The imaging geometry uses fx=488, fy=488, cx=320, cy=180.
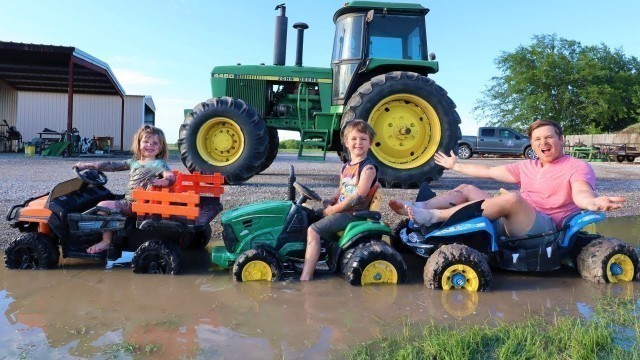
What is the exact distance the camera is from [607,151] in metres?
22.4

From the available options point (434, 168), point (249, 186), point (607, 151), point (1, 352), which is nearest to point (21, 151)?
point (249, 186)

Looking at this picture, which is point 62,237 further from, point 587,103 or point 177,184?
point 587,103

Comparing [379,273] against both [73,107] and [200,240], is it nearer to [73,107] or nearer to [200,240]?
[200,240]

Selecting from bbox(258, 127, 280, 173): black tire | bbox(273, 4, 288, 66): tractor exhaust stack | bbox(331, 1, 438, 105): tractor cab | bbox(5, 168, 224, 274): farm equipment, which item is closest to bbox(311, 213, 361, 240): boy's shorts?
bbox(5, 168, 224, 274): farm equipment

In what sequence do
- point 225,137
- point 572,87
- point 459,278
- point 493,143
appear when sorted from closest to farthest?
point 459,278 → point 225,137 → point 493,143 → point 572,87

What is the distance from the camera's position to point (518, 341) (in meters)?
2.13

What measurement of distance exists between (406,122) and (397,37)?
1.56 m

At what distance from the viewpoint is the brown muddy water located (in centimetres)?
210

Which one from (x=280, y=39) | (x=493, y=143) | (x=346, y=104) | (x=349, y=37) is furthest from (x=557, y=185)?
(x=493, y=143)

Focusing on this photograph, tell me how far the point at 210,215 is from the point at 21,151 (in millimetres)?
22183

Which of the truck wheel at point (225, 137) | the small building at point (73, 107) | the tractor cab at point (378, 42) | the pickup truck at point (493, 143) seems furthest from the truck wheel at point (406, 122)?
the small building at point (73, 107)

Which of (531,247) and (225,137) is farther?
(225,137)

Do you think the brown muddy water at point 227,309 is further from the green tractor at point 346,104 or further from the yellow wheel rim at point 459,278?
the green tractor at point 346,104

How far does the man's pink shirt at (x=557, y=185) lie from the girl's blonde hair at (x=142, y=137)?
275 cm
